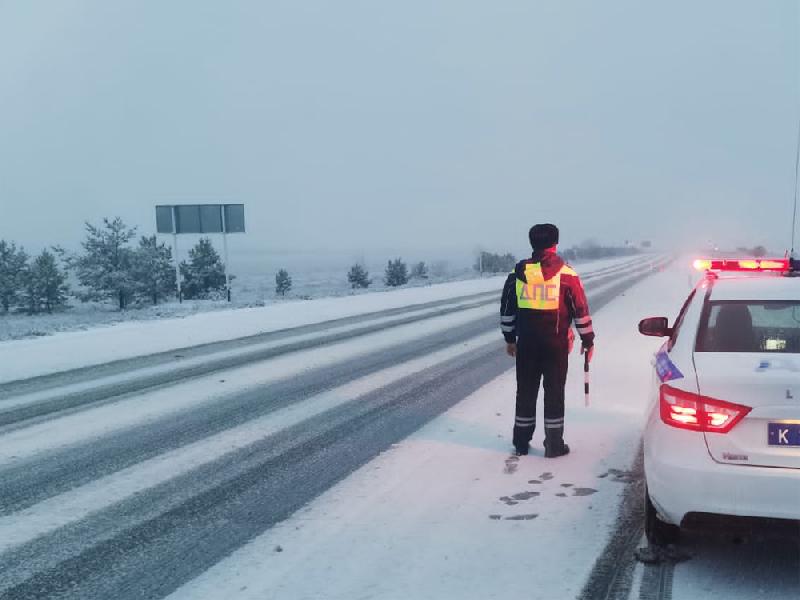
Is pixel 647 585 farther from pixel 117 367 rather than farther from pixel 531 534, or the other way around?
pixel 117 367

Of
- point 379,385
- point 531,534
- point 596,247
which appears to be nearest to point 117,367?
point 379,385

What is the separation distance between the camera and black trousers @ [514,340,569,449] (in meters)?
5.61

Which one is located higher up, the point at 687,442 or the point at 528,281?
the point at 528,281

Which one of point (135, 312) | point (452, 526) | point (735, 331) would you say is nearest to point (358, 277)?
point (135, 312)

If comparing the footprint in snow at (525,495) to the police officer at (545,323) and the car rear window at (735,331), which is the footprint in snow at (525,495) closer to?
the police officer at (545,323)

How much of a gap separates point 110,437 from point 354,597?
4.07 metres

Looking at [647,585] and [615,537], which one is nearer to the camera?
[647,585]

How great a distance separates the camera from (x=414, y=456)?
227 inches

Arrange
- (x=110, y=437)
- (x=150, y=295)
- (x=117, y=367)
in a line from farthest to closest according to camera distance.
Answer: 1. (x=150, y=295)
2. (x=117, y=367)
3. (x=110, y=437)

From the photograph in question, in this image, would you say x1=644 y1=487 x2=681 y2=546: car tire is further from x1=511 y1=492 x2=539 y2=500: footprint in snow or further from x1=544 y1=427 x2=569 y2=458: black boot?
x1=544 y1=427 x2=569 y2=458: black boot

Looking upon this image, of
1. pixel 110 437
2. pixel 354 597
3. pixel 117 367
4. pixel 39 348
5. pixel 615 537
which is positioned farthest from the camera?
pixel 39 348

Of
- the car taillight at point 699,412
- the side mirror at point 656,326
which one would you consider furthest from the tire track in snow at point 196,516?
the side mirror at point 656,326

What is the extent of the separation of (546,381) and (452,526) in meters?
1.82

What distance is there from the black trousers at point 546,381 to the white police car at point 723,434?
1.63 m
